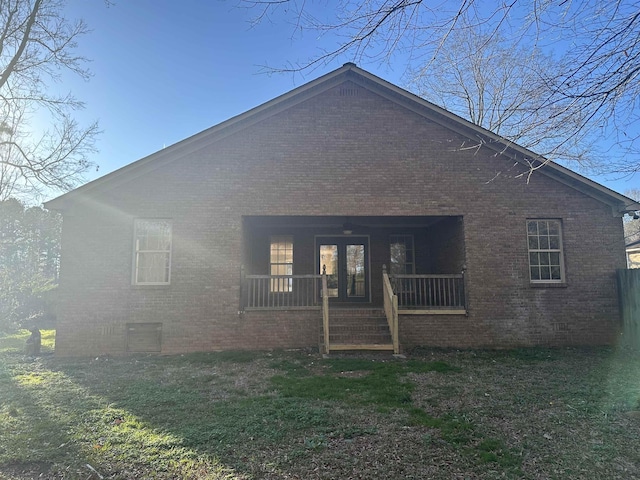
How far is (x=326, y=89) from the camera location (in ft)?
34.0

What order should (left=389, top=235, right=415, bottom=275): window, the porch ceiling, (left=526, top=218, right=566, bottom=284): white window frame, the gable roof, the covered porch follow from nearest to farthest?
the gable roof < (left=526, top=218, right=566, bottom=284): white window frame < the porch ceiling < the covered porch < (left=389, top=235, right=415, bottom=275): window

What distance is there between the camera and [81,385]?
6.80m

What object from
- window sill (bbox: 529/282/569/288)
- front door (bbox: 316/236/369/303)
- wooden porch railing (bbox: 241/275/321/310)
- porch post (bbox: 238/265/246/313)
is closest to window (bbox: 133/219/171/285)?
porch post (bbox: 238/265/246/313)

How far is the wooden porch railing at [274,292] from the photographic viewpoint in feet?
32.1

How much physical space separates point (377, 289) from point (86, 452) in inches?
376

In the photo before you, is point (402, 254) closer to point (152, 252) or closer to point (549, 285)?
point (549, 285)

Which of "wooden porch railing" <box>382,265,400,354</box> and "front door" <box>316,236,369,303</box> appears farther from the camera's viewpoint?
"front door" <box>316,236,369,303</box>

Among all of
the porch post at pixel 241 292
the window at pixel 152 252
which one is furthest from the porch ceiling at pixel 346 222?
the window at pixel 152 252

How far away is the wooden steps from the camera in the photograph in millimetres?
9031

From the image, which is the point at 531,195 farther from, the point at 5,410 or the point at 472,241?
the point at 5,410

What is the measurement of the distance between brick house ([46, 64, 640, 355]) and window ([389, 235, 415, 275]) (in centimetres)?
250

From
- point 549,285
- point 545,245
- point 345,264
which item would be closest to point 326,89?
point 345,264

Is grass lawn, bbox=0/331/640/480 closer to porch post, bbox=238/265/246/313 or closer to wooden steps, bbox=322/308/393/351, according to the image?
wooden steps, bbox=322/308/393/351

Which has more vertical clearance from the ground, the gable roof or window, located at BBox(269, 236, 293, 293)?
the gable roof
